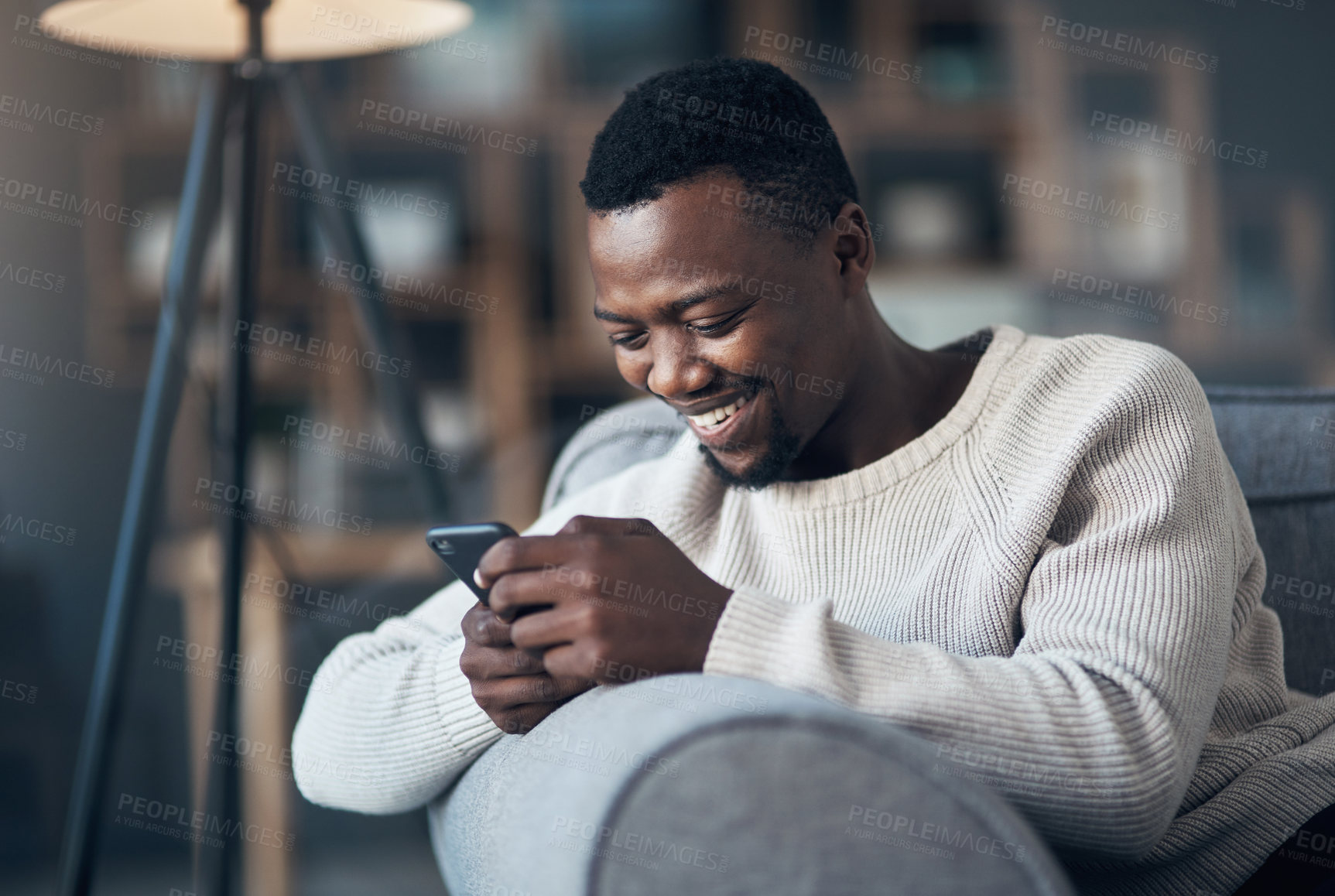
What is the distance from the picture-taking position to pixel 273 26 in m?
1.49

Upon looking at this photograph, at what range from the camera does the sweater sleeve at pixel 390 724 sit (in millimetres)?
953

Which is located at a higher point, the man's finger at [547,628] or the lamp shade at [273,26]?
the lamp shade at [273,26]

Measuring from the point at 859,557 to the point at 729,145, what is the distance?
1.31 ft

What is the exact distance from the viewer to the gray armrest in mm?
573

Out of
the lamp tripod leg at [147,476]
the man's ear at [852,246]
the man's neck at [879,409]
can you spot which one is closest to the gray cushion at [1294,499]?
the man's neck at [879,409]

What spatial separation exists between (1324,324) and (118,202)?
9.72 ft

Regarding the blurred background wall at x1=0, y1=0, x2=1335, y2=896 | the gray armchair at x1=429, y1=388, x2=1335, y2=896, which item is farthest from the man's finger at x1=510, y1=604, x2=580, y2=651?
the blurred background wall at x1=0, y1=0, x2=1335, y2=896

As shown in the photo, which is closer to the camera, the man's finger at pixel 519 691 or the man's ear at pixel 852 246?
the man's finger at pixel 519 691

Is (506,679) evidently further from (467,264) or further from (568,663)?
(467,264)

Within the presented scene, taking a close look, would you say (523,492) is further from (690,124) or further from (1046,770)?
(1046,770)

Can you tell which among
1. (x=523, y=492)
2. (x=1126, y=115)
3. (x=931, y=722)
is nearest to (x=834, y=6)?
(x=1126, y=115)

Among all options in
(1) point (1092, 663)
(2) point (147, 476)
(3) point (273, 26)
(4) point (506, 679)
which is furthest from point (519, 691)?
(3) point (273, 26)

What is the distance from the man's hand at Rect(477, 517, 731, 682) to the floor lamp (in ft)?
2.61

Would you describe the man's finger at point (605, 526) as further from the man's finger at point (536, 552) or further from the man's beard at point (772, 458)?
the man's beard at point (772, 458)
